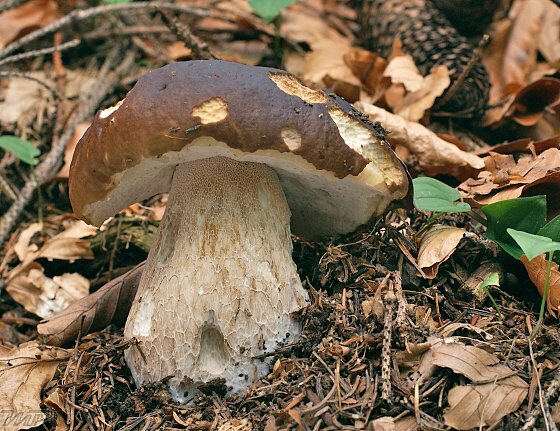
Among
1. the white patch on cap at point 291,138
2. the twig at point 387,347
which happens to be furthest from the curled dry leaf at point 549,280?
the white patch on cap at point 291,138

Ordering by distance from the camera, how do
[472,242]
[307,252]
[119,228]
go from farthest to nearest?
[119,228]
[307,252]
[472,242]

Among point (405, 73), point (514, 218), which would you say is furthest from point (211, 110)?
point (405, 73)

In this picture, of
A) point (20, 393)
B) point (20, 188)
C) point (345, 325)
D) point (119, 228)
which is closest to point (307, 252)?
point (345, 325)

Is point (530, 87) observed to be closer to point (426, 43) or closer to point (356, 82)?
point (426, 43)

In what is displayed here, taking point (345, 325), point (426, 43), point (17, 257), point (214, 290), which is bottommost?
point (17, 257)

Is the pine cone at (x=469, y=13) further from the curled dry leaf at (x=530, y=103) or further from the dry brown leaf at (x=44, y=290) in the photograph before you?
the dry brown leaf at (x=44, y=290)

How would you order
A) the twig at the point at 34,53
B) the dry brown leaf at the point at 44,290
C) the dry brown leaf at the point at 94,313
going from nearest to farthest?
the dry brown leaf at the point at 94,313 < the dry brown leaf at the point at 44,290 < the twig at the point at 34,53

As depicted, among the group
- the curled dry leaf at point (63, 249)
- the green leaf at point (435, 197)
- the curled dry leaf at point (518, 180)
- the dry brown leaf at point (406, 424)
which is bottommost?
the curled dry leaf at point (63, 249)
